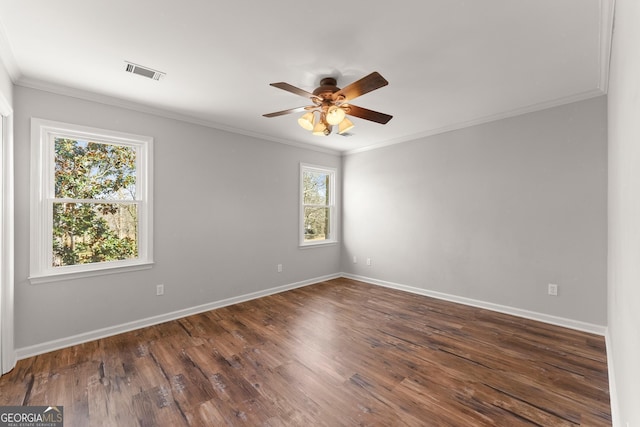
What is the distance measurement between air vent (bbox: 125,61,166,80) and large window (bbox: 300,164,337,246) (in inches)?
108

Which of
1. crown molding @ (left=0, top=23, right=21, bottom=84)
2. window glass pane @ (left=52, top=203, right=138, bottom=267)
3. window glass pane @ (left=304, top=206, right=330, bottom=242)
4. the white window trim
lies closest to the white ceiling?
crown molding @ (left=0, top=23, right=21, bottom=84)

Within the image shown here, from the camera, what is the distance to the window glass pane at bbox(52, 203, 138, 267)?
2.90 m

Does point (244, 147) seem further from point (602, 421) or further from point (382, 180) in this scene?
point (602, 421)

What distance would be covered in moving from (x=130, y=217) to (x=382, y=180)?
3862 millimetres

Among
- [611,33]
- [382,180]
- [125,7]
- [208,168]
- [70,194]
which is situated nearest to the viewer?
[125,7]

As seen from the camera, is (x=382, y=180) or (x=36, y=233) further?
(x=382, y=180)

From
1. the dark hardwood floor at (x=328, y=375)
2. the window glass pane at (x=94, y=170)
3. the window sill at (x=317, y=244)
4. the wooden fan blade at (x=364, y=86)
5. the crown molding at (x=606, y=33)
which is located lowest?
the dark hardwood floor at (x=328, y=375)

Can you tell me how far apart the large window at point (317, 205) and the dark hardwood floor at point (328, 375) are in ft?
6.76

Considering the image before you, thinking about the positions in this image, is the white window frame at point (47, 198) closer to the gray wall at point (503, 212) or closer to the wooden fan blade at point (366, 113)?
the wooden fan blade at point (366, 113)

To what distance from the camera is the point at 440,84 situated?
278cm

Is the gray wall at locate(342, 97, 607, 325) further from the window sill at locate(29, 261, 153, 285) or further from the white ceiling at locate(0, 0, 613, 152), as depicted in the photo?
the window sill at locate(29, 261, 153, 285)

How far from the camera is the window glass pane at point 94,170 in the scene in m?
2.91

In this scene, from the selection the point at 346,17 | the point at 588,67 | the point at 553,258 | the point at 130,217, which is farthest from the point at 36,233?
the point at 553,258

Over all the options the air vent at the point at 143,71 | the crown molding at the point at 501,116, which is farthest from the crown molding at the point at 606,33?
the air vent at the point at 143,71
